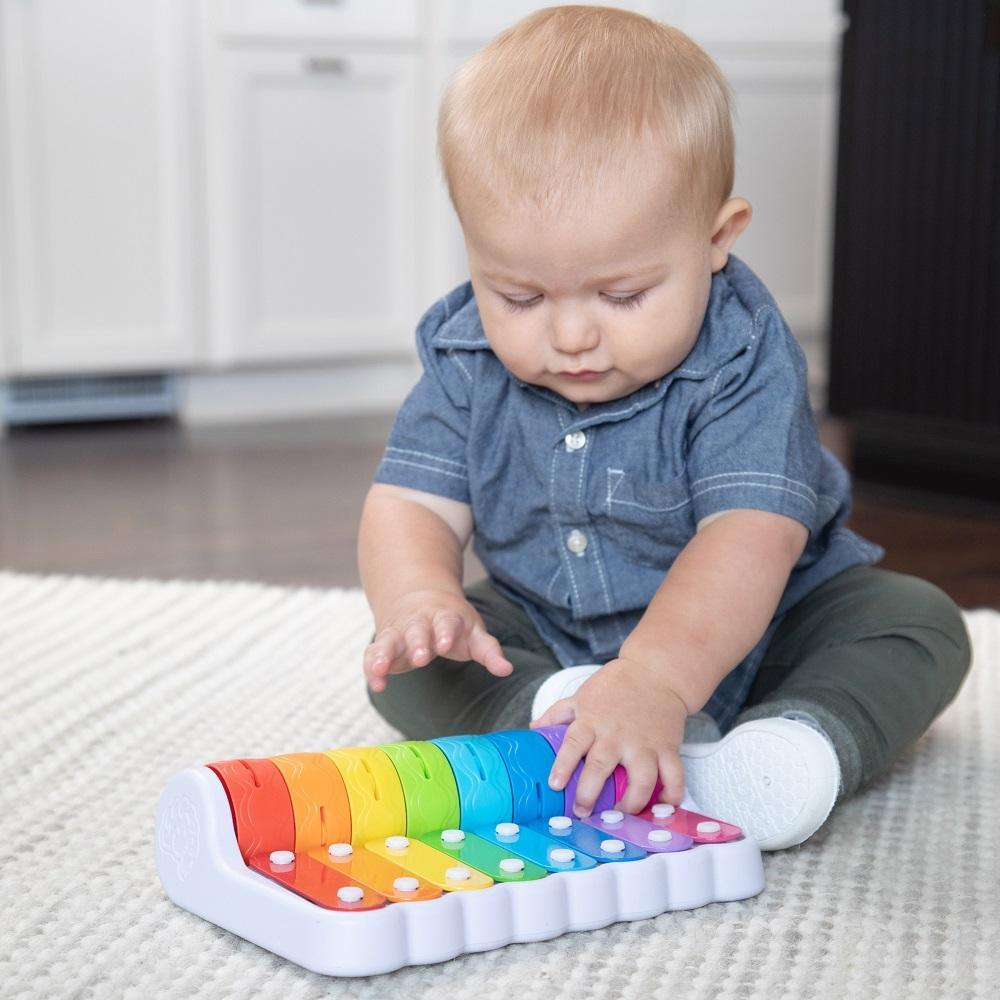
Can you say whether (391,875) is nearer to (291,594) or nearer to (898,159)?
(291,594)

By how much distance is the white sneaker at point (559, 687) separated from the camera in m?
0.76

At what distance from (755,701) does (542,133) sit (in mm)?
360

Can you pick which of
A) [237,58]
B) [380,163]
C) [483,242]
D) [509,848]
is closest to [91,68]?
[237,58]

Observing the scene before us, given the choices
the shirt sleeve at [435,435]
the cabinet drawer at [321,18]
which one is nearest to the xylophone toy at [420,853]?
the shirt sleeve at [435,435]

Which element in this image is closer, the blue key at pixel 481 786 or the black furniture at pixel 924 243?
the blue key at pixel 481 786

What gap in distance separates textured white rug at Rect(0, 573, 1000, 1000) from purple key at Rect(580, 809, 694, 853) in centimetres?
3

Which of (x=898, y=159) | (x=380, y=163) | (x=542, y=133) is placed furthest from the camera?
(x=380, y=163)

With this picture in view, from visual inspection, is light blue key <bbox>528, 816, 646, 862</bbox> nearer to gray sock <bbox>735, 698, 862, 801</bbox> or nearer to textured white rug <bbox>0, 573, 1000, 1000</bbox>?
textured white rug <bbox>0, 573, 1000, 1000</bbox>

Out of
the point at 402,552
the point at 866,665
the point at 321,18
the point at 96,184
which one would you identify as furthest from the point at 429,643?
the point at 321,18

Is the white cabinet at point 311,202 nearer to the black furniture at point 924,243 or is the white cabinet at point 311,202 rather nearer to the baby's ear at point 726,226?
the black furniture at point 924,243

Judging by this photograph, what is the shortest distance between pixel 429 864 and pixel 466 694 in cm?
24

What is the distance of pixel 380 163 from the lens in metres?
2.46

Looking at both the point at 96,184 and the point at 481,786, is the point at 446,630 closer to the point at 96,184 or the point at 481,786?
the point at 481,786

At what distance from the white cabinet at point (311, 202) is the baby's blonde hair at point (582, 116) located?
1.64 m
